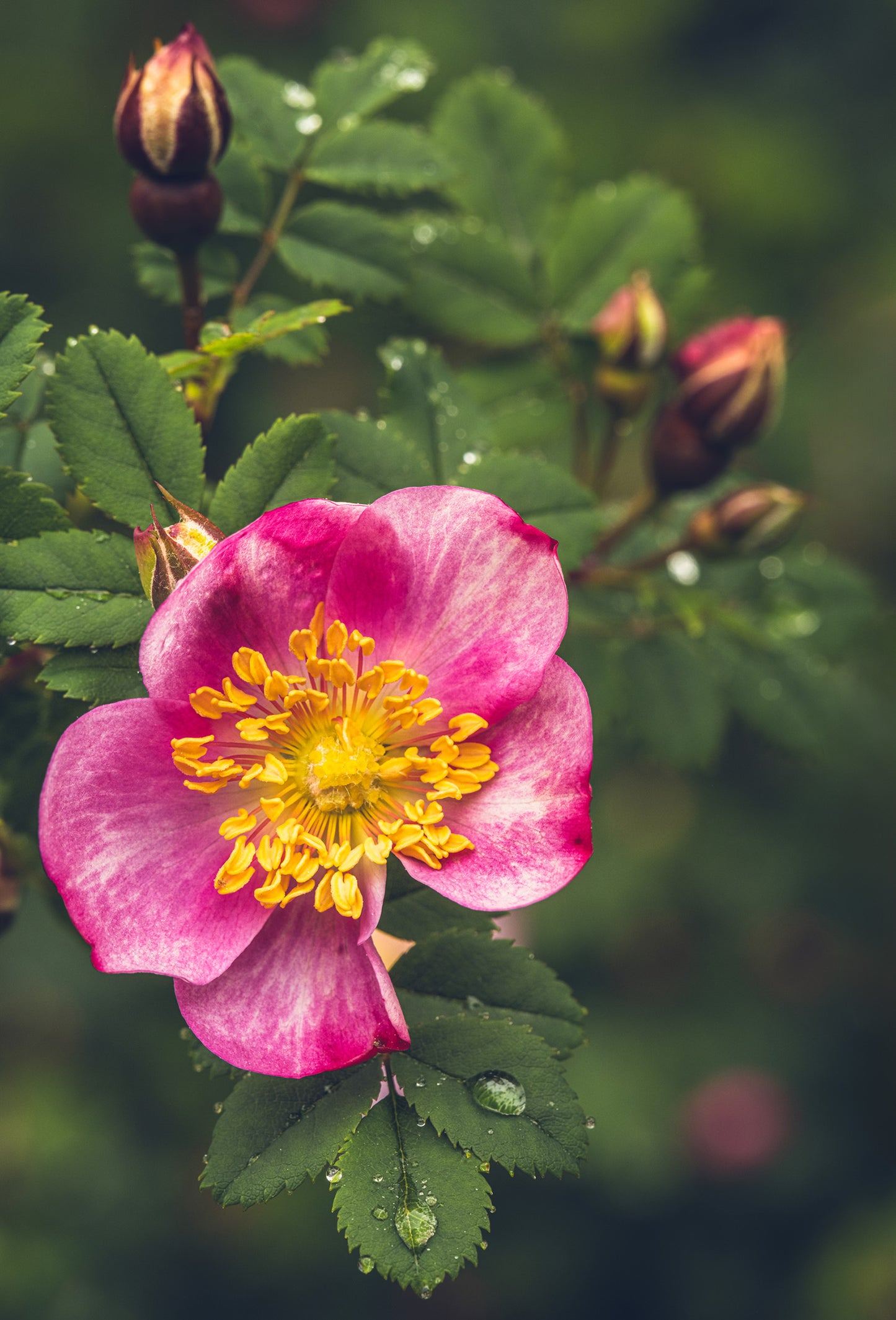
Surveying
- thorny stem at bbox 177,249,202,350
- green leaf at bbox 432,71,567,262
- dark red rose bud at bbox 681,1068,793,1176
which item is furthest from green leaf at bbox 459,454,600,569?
dark red rose bud at bbox 681,1068,793,1176

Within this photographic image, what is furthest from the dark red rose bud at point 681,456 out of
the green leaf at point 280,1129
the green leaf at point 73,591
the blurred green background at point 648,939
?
the blurred green background at point 648,939

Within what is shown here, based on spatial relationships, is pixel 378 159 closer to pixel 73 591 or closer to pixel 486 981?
pixel 73 591

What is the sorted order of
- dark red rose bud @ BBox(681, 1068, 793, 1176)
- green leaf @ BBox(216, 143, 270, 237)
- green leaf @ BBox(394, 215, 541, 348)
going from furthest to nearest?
dark red rose bud @ BBox(681, 1068, 793, 1176) < green leaf @ BBox(394, 215, 541, 348) < green leaf @ BBox(216, 143, 270, 237)

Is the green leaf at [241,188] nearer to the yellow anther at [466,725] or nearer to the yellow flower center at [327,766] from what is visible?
the yellow flower center at [327,766]

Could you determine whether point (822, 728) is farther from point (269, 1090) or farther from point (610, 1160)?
point (610, 1160)

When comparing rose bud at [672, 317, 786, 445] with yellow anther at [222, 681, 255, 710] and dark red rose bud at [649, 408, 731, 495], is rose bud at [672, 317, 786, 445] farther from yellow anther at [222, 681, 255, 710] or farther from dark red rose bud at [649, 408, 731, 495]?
yellow anther at [222, 681, 255, 710]

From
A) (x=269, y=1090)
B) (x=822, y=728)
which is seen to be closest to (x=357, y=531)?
(x=269, y=1090)
